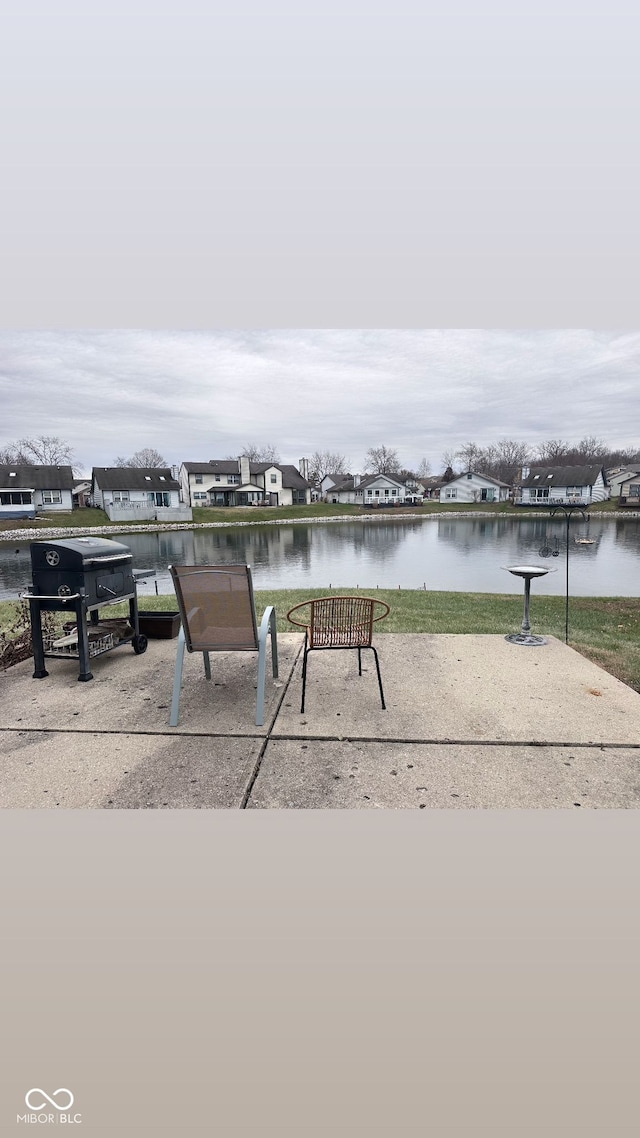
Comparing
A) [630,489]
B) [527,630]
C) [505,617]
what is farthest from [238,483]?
[527,630]

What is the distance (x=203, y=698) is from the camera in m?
3.74

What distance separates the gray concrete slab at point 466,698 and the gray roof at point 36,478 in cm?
5448

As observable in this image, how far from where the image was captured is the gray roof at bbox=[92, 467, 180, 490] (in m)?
54.0

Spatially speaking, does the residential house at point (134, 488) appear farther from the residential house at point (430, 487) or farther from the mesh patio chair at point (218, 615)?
the residential house at point (430, 487)

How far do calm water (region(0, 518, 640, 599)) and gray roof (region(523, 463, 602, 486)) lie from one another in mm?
35654

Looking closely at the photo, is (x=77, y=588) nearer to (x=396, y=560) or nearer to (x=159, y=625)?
(x=159, y=625)

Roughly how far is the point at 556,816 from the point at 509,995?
0.85 meters

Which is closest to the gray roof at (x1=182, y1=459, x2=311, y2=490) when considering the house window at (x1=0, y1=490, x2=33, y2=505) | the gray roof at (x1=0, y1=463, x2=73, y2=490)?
the gray roof at (x1=0, y1=463, x2=73, y2=490)

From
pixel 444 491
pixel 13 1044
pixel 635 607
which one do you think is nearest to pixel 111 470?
pixel 444 491

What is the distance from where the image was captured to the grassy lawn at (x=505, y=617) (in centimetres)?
→ 543

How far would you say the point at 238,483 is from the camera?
65938 millimetres

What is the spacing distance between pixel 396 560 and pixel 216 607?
17822mm

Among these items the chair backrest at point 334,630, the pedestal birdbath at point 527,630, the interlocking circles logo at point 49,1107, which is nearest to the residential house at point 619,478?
the pedestal birdbath at point 527,630

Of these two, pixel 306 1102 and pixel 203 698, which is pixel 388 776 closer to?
pixel 306 1102
